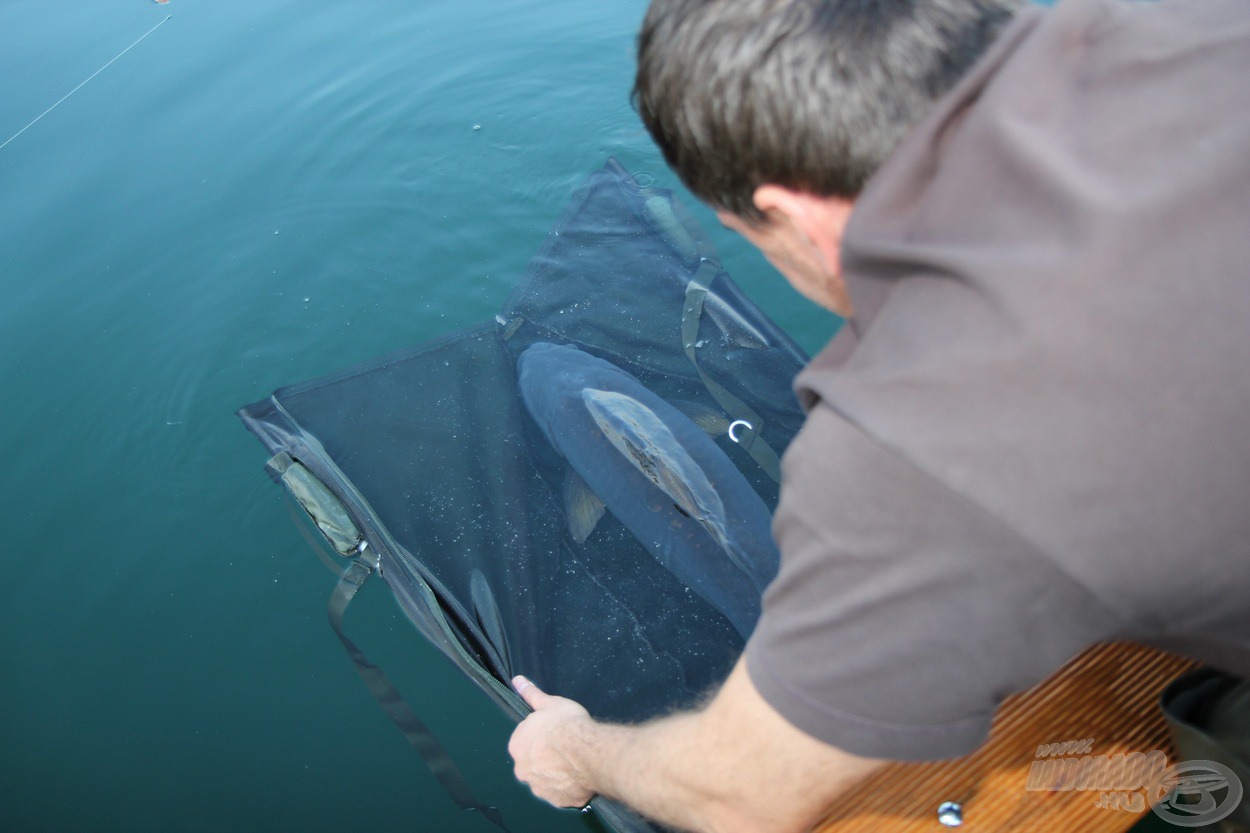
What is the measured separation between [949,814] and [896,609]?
2.88ft

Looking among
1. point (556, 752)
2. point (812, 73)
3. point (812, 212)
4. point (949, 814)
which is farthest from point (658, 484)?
point (812, 73)

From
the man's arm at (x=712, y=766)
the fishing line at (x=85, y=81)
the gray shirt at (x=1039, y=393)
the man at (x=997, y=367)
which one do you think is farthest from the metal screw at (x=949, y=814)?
the fishing line at (x=85, y=81)

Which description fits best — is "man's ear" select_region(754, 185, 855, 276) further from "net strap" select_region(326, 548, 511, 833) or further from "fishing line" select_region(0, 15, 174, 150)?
"fishing line" select_region(0, 15, 174, 150)

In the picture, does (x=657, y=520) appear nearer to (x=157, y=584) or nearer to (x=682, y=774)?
(x=682, y=774)

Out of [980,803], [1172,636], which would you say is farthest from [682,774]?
[1172,636]

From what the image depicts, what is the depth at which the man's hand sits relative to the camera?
6.16 feet

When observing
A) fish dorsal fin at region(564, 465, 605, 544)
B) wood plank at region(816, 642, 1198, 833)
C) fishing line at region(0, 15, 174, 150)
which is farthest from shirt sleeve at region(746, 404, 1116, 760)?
fishing line at region(0, 15, 174, 150)

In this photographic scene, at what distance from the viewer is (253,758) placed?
276cm

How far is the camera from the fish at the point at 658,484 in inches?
93.6

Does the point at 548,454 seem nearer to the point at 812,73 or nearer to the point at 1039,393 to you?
the point at 812,73

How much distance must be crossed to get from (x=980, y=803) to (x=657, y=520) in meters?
1.15

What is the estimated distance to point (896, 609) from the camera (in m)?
0.95

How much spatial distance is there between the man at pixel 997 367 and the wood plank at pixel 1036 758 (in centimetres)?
51

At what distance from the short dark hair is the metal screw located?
1138 millimetres
